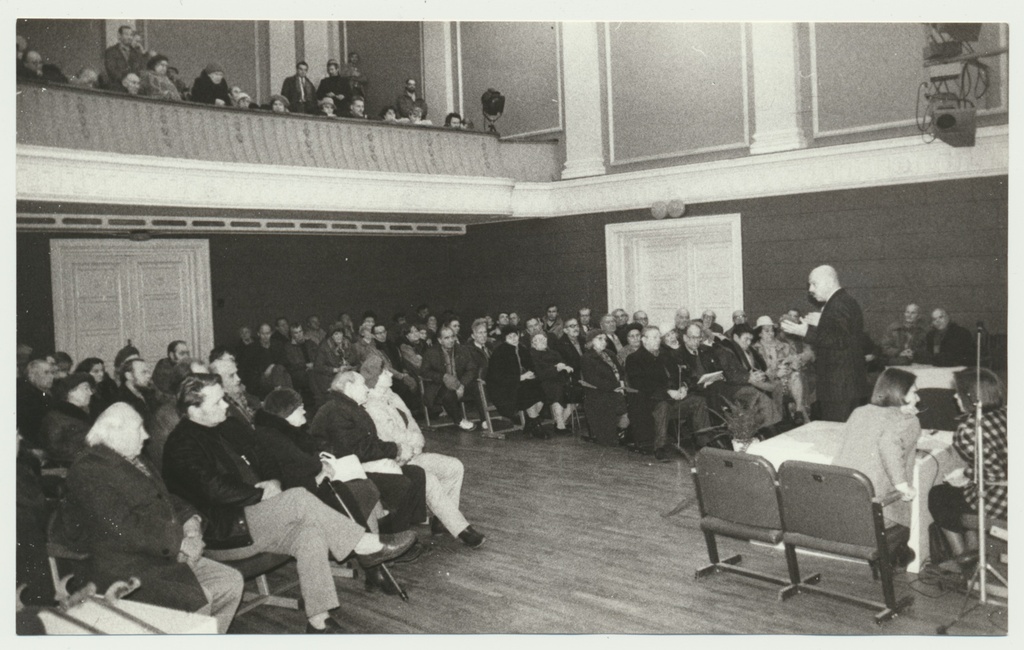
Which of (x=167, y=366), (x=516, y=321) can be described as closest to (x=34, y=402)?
(x=167, y=366)

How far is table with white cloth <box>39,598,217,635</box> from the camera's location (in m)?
3.20

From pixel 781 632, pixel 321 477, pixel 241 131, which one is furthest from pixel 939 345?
pixel 241 131

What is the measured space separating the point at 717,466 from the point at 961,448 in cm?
110

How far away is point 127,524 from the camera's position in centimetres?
350

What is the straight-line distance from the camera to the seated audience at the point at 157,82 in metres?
8.96

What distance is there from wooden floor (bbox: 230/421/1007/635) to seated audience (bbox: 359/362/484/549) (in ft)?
0.44

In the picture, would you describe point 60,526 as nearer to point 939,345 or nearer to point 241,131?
point 241,131

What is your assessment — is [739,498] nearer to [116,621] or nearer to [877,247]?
[116,621]

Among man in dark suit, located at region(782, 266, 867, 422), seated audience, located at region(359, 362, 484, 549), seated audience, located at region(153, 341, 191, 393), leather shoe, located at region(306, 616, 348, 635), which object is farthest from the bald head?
seated audience, located at region(153, 341, 191, 393)

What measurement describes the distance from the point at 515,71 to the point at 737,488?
9173 mm

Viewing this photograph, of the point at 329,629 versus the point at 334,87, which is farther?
the point at 334,87

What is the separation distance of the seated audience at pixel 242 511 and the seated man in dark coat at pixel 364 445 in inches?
32.8

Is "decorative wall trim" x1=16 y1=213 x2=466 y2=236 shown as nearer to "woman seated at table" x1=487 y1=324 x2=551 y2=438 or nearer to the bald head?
"woman seated at table" x1=487 y1=324 x2=551 y2=438

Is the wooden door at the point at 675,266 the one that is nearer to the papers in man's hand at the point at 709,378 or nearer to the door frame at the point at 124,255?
the papers in man's hand at the point at 709,378
